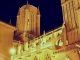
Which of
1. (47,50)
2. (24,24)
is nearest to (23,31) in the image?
(24,24)

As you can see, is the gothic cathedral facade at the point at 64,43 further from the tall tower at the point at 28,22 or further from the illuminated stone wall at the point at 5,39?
the illuminated stone wall at the point at 5,39

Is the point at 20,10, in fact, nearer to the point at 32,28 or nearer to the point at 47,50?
the point at 32,28

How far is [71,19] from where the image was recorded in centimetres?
2850

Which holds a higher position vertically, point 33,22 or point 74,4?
point 33,22

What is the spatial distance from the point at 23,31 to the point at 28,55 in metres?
12.5

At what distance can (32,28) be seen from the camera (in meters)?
43.5

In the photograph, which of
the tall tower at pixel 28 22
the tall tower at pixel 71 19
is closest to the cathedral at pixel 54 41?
the tall tower at pixel 71 19

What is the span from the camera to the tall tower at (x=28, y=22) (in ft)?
139

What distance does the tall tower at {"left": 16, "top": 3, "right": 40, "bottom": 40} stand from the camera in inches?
1670

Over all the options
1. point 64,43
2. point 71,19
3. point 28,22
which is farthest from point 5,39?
point 28,22

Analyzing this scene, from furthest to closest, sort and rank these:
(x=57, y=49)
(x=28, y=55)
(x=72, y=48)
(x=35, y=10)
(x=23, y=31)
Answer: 1. (x=35, y=10)
2. (x=23, y=31)
3. (x=28, y=55)
4. (x=57, y=49)
5. (x=72, y=48)

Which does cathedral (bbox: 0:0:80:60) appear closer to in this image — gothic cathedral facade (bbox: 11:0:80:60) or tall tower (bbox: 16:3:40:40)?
gothic cathedral facade (bbox: 11:0:80:60)

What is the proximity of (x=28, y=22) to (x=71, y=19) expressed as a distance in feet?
56.2

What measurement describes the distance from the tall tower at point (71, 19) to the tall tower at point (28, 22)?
48.3 ft
